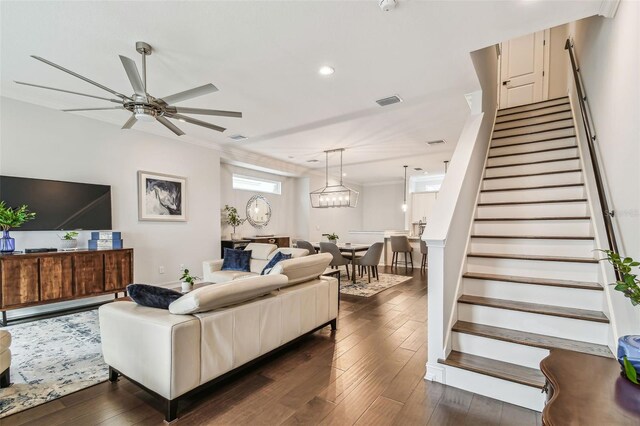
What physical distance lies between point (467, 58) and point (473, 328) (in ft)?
8.34

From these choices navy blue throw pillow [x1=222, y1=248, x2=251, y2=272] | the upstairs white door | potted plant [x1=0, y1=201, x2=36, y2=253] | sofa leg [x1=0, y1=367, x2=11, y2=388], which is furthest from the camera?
the upstairs white door

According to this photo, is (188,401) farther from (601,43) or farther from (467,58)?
(601,43)

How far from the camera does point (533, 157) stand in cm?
377

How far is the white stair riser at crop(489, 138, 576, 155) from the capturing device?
375cm

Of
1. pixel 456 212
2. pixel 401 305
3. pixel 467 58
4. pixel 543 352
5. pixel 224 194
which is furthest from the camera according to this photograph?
pixel 224 194

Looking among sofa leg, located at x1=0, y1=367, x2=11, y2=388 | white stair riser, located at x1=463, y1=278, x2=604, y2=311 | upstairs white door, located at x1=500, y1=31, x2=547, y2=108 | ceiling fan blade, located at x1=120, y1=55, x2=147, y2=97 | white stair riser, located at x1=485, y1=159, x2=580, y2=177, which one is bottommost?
sofa leg, located at x1=0, y1=367, x2=11, y2=388

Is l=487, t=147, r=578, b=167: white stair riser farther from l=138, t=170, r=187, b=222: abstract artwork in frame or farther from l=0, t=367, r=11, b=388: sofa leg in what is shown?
l=0, t=367, r=11, b=388: sofa leg

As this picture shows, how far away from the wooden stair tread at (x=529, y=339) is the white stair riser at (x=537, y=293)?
0.30 metres

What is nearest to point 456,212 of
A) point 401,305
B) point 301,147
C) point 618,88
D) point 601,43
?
point 618,88

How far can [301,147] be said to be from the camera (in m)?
6.26

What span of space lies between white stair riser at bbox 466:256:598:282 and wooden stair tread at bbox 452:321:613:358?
1.92 feet

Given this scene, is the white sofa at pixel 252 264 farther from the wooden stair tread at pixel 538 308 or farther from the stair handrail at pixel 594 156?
the stair handrail at pixel 594 156

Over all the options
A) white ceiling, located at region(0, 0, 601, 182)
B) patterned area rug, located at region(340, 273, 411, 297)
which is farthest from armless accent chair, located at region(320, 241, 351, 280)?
white ceiling, located at region(0, 0, 601, 182)

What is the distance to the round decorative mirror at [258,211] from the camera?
7512 millimetres
